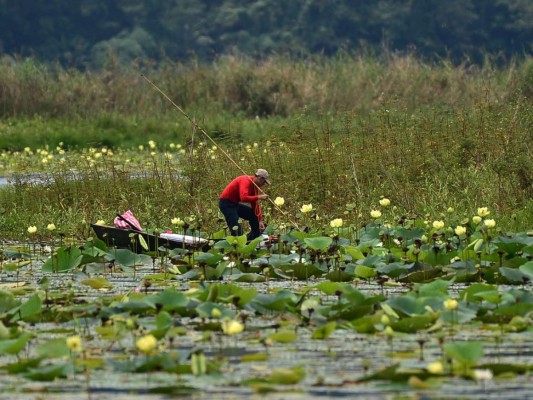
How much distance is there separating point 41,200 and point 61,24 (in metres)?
34.5

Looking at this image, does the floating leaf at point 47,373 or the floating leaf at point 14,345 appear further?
the floating leaf at point 14,345

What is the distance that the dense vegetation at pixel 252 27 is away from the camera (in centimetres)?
4731

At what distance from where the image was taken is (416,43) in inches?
1907

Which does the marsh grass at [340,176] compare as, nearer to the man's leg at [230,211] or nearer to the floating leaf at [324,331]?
the man's leg at [230,211]

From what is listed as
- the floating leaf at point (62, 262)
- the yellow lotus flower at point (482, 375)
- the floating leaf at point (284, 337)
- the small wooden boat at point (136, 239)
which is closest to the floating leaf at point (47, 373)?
the floating leaf at point (284, 337)

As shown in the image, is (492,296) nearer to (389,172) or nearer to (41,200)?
(389,172)

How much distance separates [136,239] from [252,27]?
39852mm

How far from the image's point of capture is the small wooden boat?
35.6ft

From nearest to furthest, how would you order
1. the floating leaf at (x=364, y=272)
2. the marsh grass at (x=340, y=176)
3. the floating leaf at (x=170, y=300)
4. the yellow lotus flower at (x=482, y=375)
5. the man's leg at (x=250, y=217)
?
the yellow lotus flower at (x=482, y=375) → the floating leaf at (x=170, y=300) → the floating leaf at (x=364, y=272) → the man's leg at (x=250, y=217) → the marsh grass at (x=340, y=176)

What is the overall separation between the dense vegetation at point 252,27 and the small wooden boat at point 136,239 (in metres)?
35.5

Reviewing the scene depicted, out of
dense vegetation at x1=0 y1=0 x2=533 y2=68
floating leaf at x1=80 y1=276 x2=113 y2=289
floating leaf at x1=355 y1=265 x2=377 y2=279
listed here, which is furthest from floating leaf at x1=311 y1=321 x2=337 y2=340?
dense vegetation at x1=0 y1=0 x2=533 y2=68

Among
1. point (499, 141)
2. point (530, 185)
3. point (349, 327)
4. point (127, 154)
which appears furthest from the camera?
point (127, 154)

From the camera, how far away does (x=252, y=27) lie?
5034 cm

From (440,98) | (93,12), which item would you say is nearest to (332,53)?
(93,12)
